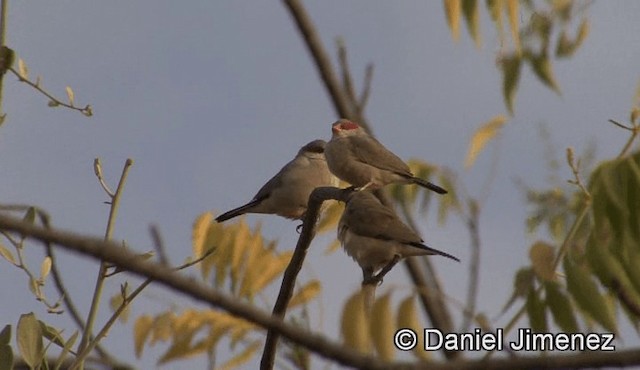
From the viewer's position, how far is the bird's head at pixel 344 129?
7.38 metres

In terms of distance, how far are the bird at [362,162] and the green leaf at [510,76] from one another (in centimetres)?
293

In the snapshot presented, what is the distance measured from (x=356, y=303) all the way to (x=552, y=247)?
2.49ft

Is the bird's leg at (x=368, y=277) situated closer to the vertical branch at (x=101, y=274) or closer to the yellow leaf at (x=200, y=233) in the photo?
the yellow leaf at (x=200, y=233)

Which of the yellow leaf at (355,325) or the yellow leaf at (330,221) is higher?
the yellow leaf at (355,325)

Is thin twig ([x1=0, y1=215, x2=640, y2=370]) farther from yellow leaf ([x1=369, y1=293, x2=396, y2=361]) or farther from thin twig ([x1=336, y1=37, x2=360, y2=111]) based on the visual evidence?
thin twig ([x1=336, y1=37, x2=360, y2=111])

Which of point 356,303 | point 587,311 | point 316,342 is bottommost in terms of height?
point 587,311

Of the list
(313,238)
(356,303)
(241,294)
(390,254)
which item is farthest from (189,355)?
(390,254)

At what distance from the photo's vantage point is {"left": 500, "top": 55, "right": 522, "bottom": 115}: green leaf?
346cm

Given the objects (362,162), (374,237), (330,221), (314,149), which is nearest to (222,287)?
(330,221)

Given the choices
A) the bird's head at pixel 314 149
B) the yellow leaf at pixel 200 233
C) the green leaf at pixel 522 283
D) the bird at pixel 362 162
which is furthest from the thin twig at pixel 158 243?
the bird's head at pixel 314 149

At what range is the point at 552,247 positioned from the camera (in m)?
2.72

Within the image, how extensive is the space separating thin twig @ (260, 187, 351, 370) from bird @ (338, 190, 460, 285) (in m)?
0.56

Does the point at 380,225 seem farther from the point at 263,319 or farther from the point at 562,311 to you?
the point at 263,319

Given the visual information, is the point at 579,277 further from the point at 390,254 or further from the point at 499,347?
the point at 390,254
